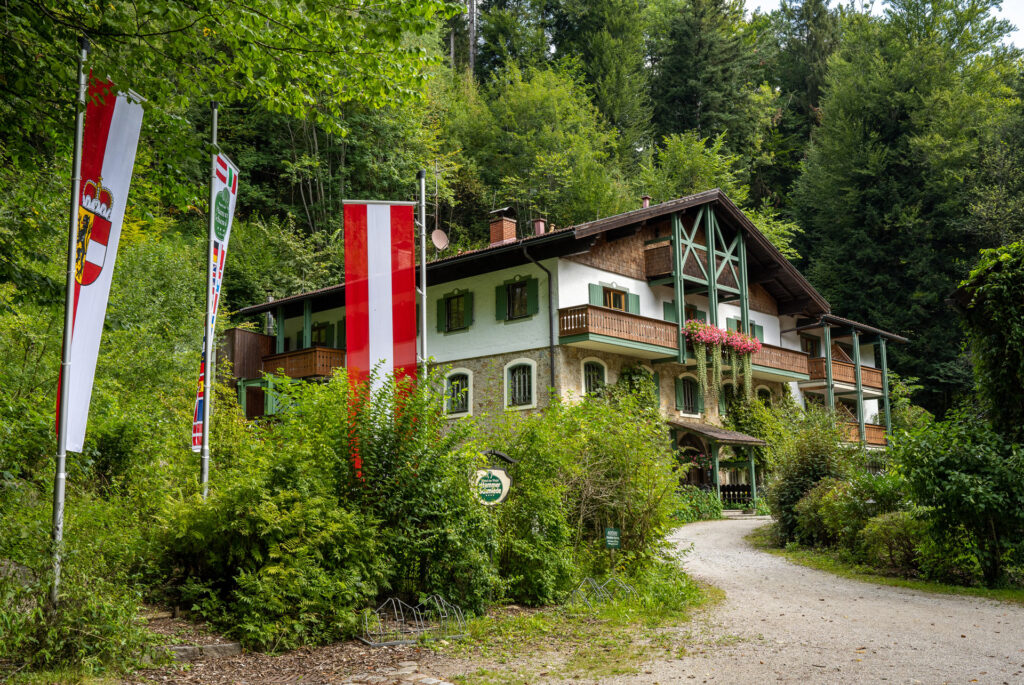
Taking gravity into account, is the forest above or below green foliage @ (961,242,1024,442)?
above

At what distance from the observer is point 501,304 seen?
82.5ft

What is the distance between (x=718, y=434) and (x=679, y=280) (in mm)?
4601

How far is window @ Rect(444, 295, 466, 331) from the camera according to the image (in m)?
26.2

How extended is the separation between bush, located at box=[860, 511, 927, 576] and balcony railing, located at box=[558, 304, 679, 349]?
33.5 feet

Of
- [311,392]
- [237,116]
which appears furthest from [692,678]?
[237,116]

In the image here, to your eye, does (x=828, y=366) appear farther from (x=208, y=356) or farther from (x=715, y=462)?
(x=208, y=356)

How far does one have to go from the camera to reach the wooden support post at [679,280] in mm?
25688

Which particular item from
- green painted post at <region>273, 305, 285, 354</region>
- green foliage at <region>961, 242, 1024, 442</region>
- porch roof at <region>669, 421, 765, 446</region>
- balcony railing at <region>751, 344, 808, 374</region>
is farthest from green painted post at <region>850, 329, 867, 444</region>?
green foliage at <region>961, 242, 1024, 442</region>

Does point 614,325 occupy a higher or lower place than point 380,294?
higher

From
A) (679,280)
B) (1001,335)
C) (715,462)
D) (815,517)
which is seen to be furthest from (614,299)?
(1001,335)

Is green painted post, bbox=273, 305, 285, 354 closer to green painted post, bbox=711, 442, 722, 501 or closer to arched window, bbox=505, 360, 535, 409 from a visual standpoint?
arched window, bbox=505, 360, 535, 409

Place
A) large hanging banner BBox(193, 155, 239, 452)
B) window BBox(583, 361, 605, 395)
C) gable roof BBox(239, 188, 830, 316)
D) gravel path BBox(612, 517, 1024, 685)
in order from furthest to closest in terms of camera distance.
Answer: window BBox(583, 361, 605, 395) < gable roof BBox(239, 188, 830, 316) < large hanging banner BBox(193, 155, 239, 452) < gravel path BBox(612, 517, 1024, 685)

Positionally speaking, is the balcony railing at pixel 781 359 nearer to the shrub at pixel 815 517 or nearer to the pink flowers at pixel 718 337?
the pink flowers at pixel 718 337

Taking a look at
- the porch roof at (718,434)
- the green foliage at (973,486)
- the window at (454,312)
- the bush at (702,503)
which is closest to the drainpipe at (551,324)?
the window at (454,312)
